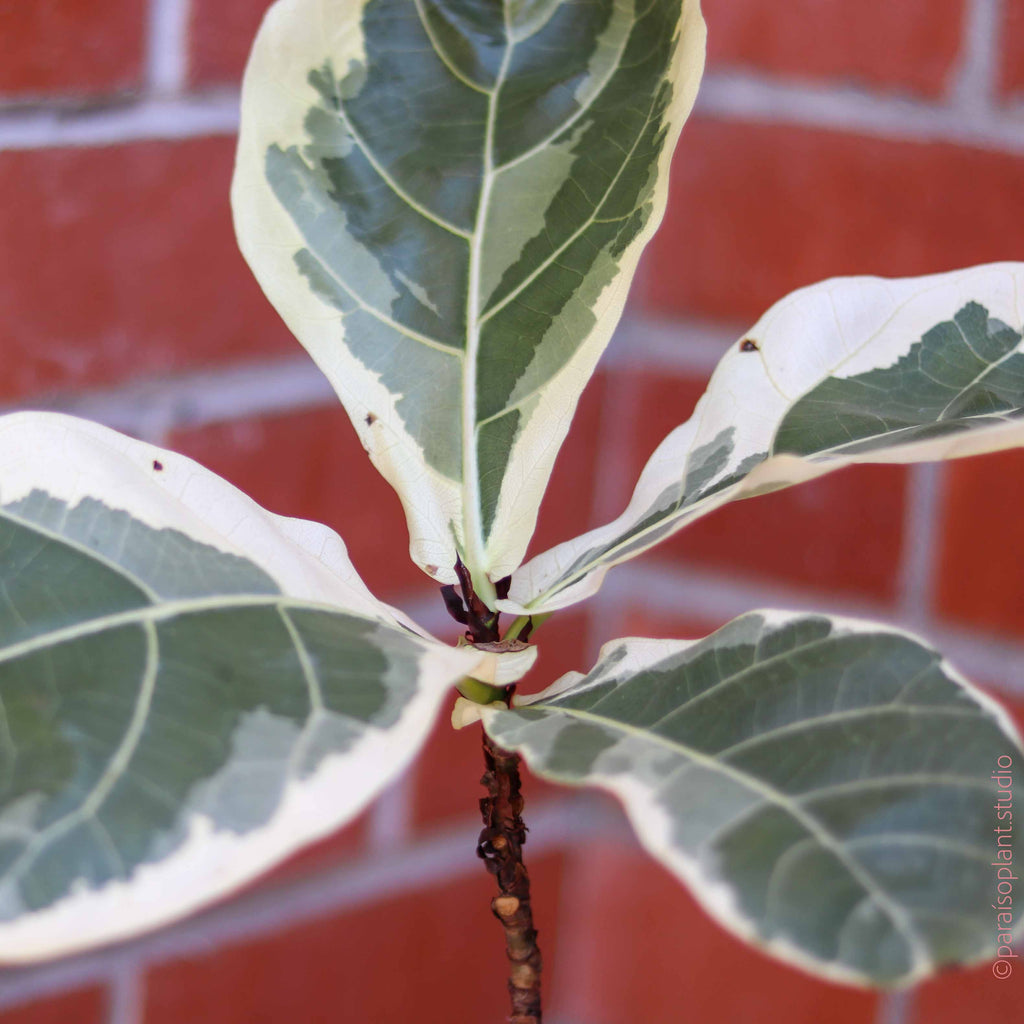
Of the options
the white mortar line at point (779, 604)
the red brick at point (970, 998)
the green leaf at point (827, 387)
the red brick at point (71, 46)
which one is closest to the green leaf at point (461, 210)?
the green leaf at point (827, 387)

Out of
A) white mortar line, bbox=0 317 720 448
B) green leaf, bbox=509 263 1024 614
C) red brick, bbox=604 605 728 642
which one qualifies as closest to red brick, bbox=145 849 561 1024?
red brick, bbox=604 605 728 642

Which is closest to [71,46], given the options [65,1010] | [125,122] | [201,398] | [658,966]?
[125,122]

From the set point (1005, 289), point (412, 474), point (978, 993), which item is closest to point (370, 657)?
point (412, 474)

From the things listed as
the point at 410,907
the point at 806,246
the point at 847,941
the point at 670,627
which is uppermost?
the point at 806,246

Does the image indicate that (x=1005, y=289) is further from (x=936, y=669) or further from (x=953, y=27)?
(x=953, y=27)

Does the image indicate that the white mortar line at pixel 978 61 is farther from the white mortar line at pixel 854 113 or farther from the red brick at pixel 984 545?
the red brick at pixel 984 545
